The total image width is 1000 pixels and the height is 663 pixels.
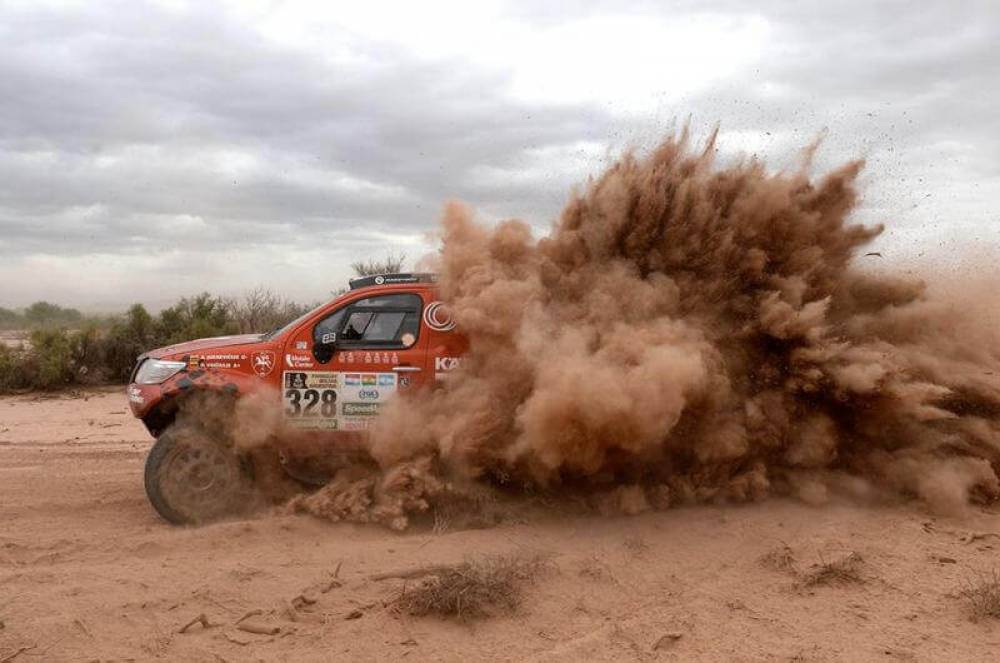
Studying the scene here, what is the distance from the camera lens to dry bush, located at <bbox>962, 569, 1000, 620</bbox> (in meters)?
4.72

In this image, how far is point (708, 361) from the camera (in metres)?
6.29

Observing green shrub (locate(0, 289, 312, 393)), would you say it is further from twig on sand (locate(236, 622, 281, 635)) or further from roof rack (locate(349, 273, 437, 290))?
twig on sand (locate(236, 622, 281, 635))

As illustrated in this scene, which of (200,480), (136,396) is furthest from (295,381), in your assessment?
(136,396)

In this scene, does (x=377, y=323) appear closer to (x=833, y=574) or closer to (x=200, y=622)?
(x=200, y=622)

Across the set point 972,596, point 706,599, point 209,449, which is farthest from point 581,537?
point 209,449

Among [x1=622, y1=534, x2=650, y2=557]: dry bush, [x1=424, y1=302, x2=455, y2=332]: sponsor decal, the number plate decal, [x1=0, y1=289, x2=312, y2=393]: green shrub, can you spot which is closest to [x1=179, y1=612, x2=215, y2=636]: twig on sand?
the number plate decal

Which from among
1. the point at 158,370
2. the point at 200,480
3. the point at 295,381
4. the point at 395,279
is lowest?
the point at 200,480

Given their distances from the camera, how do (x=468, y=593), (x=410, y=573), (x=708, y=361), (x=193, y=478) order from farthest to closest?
(x=193, y=478) < (x=708, y=361) < (x=410, y=573) < (x=468, y=593)

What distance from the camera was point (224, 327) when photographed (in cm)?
1828

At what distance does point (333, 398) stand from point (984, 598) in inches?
189

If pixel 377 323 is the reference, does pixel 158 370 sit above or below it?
below

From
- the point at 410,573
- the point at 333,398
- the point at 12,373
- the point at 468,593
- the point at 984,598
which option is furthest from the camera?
the point at 12,373

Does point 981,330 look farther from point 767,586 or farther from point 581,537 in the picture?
point 581,537

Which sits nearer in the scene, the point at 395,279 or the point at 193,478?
the point at 193,478
